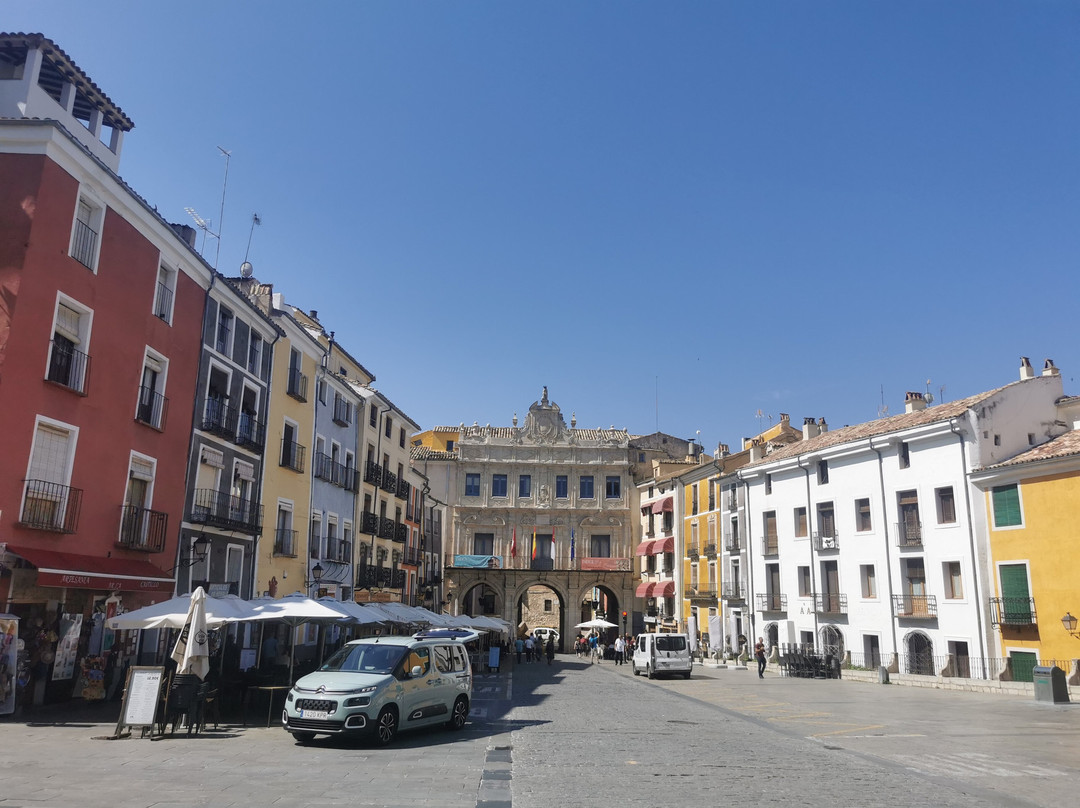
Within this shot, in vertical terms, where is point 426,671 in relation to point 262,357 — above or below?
below

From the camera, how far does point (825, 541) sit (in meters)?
39.5

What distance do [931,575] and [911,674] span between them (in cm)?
408

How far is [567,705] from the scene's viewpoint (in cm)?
2167

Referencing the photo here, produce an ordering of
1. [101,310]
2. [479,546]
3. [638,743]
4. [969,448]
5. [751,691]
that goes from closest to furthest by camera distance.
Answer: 1. [638,743]
2. [101,310]
3. [751,691]
4. [969,448]
5. [479,546]

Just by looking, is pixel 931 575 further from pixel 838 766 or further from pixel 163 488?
pixel 163 488

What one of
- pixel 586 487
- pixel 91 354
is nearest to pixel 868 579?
pixel 586 487

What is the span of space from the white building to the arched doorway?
5 centimetres

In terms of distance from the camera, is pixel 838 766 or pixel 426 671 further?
pixel 426 671

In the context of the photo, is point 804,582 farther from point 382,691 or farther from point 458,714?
point 382,691

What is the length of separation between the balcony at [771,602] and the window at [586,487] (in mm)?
18810

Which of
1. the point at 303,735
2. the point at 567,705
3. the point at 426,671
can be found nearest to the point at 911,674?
the point at 567,705

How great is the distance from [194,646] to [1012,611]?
28.4 m

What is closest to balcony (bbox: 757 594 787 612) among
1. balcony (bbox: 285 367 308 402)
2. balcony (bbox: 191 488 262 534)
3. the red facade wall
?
balcony (bbox: 285 367 308 402)

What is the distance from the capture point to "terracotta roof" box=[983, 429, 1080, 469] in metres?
29.5
